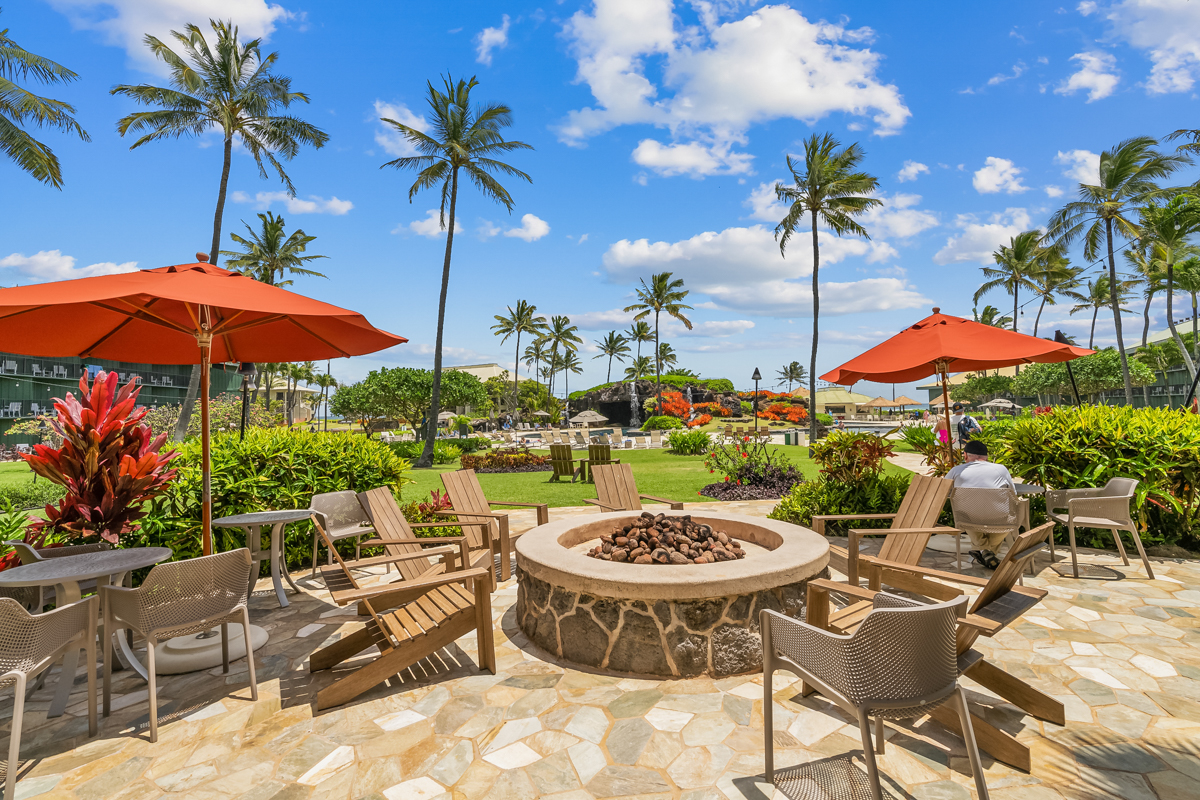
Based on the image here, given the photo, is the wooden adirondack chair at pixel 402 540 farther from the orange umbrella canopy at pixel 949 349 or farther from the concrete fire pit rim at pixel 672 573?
the orange umbrella canopy at pixel 949 349

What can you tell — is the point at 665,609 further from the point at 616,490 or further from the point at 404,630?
the point at 616,490

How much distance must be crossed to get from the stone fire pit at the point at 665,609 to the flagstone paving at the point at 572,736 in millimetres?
134

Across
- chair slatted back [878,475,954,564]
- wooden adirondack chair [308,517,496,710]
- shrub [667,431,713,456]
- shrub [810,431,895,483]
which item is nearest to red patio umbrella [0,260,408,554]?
wooden adirondack chair [308,517,496,710]

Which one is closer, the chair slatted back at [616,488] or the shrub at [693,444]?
the chair slatted back at [616,488]

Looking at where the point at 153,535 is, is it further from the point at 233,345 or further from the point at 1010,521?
the point at 1010,521

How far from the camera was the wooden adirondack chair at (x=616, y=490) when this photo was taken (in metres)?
6.48

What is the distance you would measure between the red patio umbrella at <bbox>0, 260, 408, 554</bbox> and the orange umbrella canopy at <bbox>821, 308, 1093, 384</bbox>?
4807mm

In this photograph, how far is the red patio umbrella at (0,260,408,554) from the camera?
2.76 meters

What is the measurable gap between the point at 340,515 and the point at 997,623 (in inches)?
216

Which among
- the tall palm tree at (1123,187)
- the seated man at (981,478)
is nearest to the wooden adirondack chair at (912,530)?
the seated man at (981,478)

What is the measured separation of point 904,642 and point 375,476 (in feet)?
19.5

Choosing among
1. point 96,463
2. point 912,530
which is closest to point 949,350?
point 912,530

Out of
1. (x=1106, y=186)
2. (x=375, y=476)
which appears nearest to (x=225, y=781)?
(x=375, y=476)

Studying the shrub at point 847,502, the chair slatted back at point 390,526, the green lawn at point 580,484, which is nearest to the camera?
the chair slatted back at point 390,526
